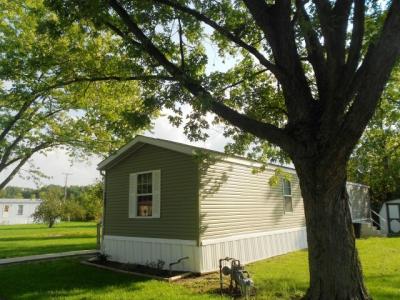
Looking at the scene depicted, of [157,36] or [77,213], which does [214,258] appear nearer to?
[157,36]

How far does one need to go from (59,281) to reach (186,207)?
13.0ft

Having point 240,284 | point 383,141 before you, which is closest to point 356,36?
point 240,284

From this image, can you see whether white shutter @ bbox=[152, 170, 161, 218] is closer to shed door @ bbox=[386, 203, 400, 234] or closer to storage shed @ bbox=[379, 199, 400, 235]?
storage shed @ bbox=[379, 199, 400, 235]

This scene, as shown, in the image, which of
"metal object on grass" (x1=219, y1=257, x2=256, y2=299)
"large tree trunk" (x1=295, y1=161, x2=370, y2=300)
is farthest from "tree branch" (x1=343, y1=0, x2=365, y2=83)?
"metal object on grass" (x1=219, y1=257, x2=256, y2=299)

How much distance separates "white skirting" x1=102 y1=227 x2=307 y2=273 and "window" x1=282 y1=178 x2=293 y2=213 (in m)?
1.03

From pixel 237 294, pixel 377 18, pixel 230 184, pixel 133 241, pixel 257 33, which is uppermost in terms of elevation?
pixel 257 33

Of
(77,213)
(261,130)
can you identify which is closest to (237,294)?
(261,130)

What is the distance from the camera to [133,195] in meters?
12.5

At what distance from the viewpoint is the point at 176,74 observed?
6480 mm

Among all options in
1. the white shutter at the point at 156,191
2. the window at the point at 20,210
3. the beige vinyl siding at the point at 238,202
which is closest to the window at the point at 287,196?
the beige vinyl siding at the point at 238,202

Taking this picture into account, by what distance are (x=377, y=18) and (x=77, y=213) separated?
1792 inches

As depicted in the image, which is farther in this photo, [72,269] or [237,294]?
[72,269]

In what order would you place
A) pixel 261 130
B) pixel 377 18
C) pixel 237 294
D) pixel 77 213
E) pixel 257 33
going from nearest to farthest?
pixel 261 130 < pixel 377 18 < pixel 237 294 < pixel 257 33 < pixel 77 213

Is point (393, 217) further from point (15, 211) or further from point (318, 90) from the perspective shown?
point (15, 211)
